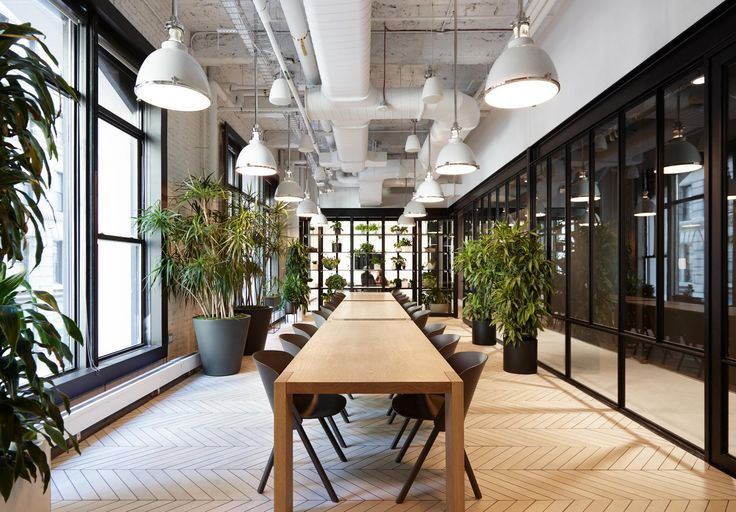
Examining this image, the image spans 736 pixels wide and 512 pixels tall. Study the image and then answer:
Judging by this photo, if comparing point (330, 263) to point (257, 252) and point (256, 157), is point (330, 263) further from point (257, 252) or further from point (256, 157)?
point (256, 157)

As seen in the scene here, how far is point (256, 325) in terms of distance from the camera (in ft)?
23.0

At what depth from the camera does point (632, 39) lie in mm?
4078

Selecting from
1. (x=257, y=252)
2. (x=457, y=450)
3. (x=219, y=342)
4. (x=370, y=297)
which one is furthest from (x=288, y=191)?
(x=457, y=450)

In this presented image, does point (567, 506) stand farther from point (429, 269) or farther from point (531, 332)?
point (429, 269)

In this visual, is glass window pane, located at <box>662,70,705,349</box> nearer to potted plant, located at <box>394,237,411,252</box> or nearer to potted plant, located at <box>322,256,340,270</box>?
potted plant, located at <box>394,237,411,252</box>

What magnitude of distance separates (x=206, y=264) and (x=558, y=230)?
433 centimetres

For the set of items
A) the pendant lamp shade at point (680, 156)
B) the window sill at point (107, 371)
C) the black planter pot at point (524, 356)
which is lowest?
the black planter pot at point (524, 356)

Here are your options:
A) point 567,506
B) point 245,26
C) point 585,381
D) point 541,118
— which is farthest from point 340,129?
point 567,506

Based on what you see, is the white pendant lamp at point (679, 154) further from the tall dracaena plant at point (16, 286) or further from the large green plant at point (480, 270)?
the tall dracaena plant at point (16, 286)

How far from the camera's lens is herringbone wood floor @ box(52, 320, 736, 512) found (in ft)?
9.09

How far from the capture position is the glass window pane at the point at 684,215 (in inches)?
133

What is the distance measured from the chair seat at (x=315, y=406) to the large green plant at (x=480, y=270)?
12.3ft

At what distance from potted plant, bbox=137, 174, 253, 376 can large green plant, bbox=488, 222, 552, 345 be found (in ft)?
10.8

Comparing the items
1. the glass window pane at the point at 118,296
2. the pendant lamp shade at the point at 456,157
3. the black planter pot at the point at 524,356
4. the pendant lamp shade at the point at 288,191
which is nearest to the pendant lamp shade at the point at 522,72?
the pendant lamp shade at the point at 456,157
